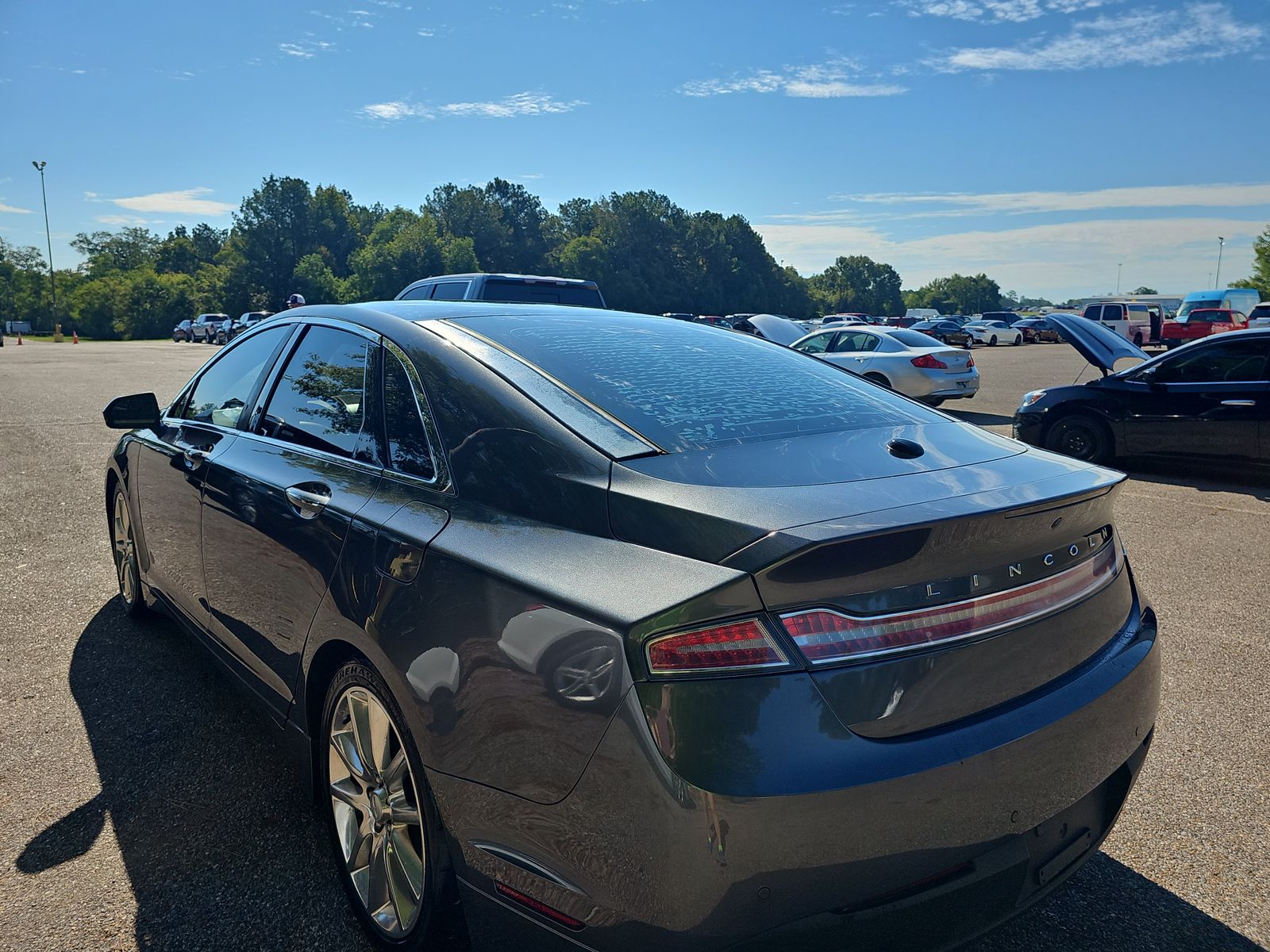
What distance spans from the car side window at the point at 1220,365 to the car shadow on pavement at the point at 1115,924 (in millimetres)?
7727

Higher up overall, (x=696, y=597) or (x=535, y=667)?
(x=696, y=597)

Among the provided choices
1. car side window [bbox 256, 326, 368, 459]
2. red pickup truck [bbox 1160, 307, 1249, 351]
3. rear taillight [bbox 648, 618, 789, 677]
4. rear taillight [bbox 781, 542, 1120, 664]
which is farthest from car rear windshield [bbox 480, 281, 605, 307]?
red pickup truck [bbox 1160, 307, 1249, 351]

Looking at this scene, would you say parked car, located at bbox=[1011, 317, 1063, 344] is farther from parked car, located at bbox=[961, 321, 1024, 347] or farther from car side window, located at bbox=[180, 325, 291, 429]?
car side window, located at bbox=[180, 325, 291, 429]

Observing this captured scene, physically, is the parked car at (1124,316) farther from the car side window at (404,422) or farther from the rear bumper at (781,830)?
the rear bumper at (781,830)

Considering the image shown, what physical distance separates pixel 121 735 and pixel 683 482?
2.72 m

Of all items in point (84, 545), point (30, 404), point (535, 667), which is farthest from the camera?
point (30, 404)

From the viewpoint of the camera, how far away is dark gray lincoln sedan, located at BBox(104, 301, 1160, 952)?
5.12 feet

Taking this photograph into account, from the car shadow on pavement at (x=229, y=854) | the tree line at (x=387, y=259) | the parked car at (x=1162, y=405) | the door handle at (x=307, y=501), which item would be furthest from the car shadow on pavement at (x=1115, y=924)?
the tree line at (x=387, y=259)

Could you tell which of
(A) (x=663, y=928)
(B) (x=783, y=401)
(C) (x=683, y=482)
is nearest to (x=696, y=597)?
(C) (x=683, y=482)

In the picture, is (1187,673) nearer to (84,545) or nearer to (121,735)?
(121,735)

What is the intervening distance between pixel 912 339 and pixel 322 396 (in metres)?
14.2

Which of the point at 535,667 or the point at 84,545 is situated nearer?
the point at 535,667

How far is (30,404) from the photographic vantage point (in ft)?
52.1

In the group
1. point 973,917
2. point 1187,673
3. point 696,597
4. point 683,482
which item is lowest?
point 1187,673
